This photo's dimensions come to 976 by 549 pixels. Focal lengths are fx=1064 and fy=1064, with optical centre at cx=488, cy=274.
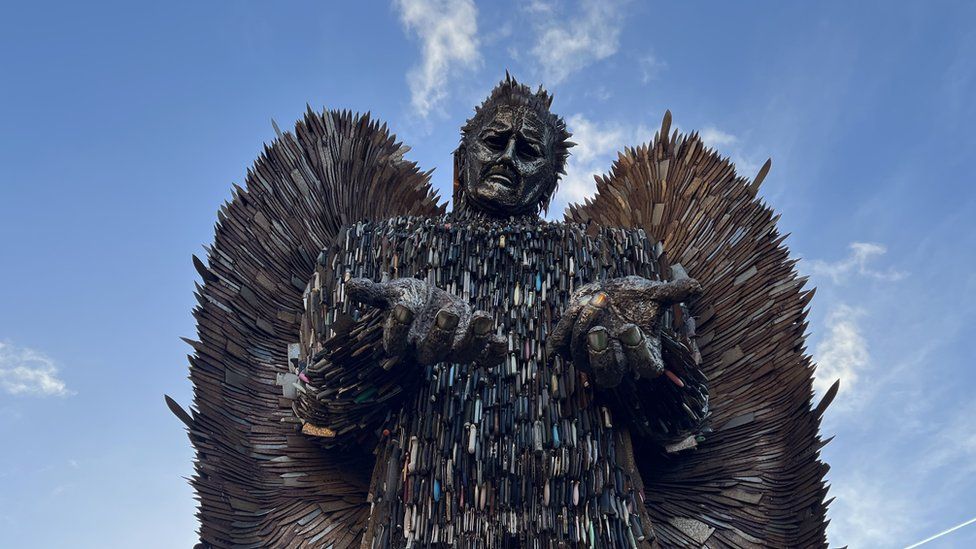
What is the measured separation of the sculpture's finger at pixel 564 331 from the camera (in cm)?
530

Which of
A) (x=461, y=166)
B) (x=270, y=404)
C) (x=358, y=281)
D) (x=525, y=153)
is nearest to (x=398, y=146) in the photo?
(x=461, y=166)

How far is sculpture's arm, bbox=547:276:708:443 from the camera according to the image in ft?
17.2

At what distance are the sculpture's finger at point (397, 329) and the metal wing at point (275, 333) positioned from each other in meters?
1.38

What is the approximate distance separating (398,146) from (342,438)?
268cm

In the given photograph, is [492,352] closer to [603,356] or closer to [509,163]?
[603,356]

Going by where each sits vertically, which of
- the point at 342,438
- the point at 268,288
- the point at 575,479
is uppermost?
the point at 268,288

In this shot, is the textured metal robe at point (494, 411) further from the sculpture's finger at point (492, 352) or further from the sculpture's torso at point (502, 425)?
the sculpture's finger at point (492, 352)

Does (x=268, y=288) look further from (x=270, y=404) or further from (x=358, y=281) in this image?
(x=358, y=281)

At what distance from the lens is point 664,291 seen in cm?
537

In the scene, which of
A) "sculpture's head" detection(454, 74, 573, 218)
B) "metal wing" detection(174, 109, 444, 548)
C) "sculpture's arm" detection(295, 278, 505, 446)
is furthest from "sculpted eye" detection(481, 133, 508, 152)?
"sculpture's arm" detection(295, 278, 505, 446)

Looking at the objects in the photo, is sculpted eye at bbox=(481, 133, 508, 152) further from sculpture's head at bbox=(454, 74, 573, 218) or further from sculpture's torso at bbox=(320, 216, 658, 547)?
sculpture's torso at bbox=(320, 216, 658, 547)

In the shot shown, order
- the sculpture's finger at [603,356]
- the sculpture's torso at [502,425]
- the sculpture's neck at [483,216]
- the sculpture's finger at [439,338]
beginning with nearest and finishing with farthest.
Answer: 1. the sculpture's finger at [439,338]
2. the sculpture's finger at [603,356]
3. the sculpture's torso at [502,425]
4. the sculpture's neck at [483,216]

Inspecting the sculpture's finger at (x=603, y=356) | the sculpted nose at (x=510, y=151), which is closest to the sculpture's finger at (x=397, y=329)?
the sculpture's finger at (x=603, y=356)

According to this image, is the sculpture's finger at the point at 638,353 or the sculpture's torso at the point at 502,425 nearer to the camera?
the sculpture's finger at the point at 638,353
